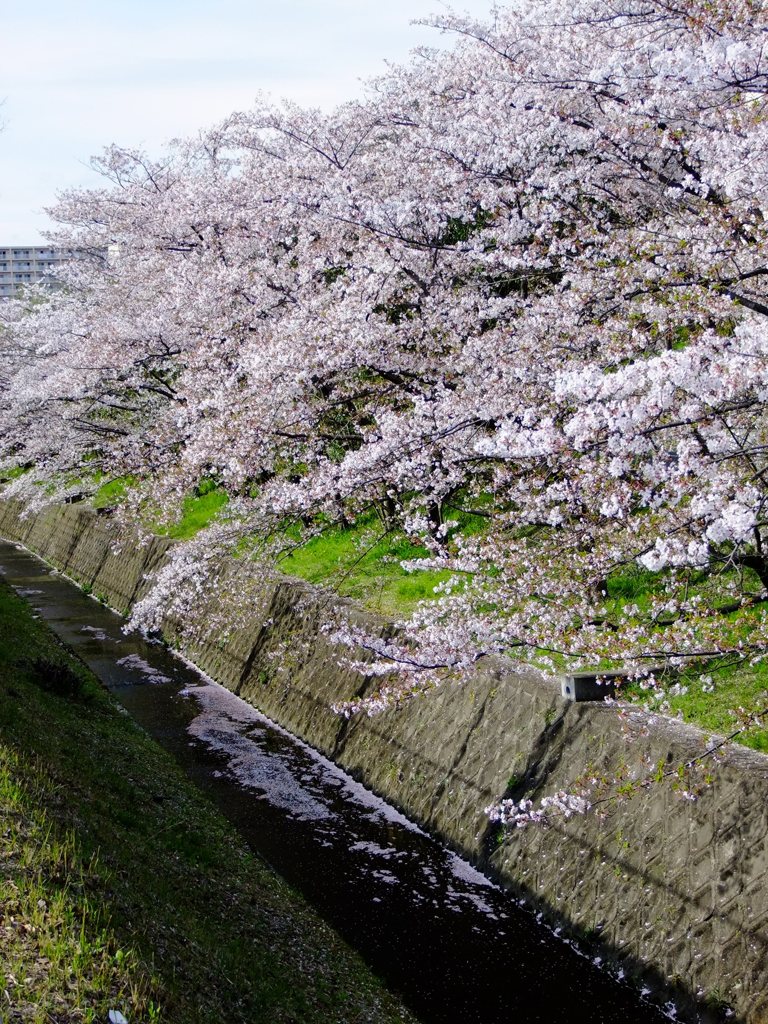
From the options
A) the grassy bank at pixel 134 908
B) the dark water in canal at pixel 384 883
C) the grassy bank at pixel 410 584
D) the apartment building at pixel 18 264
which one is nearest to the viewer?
the grassy bank at pixel 134 908

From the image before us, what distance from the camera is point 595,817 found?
27.8 feet

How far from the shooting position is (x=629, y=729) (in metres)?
8.08

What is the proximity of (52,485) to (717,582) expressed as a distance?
26668mm

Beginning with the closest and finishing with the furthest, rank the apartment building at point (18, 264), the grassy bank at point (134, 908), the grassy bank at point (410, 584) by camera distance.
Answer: the grassy bank at point (134, 908) < the grassy bank at point (410, 584) < the apartment building at point (18, 264)

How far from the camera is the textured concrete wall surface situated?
6.93 meters

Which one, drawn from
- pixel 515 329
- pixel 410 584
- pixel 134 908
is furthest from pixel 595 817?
pixel 410 584

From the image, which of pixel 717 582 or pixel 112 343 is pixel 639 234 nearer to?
pixel 717 582

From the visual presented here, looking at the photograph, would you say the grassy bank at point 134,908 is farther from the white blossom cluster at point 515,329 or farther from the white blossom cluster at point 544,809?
the white blossom cluster at point 515,329

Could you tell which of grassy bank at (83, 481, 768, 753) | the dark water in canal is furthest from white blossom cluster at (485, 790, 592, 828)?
grassy bank at (83, 481, 768, 753)

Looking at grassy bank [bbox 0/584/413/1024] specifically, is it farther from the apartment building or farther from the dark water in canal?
the apartment building

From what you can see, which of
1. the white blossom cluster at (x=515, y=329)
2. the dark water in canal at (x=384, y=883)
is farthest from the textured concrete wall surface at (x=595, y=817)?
the white blossom cluster at (x=515, y=329)

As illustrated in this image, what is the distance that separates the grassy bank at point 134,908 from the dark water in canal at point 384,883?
53cm

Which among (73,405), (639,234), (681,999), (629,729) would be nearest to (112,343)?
(73,405)

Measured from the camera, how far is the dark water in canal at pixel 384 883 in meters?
7.86
